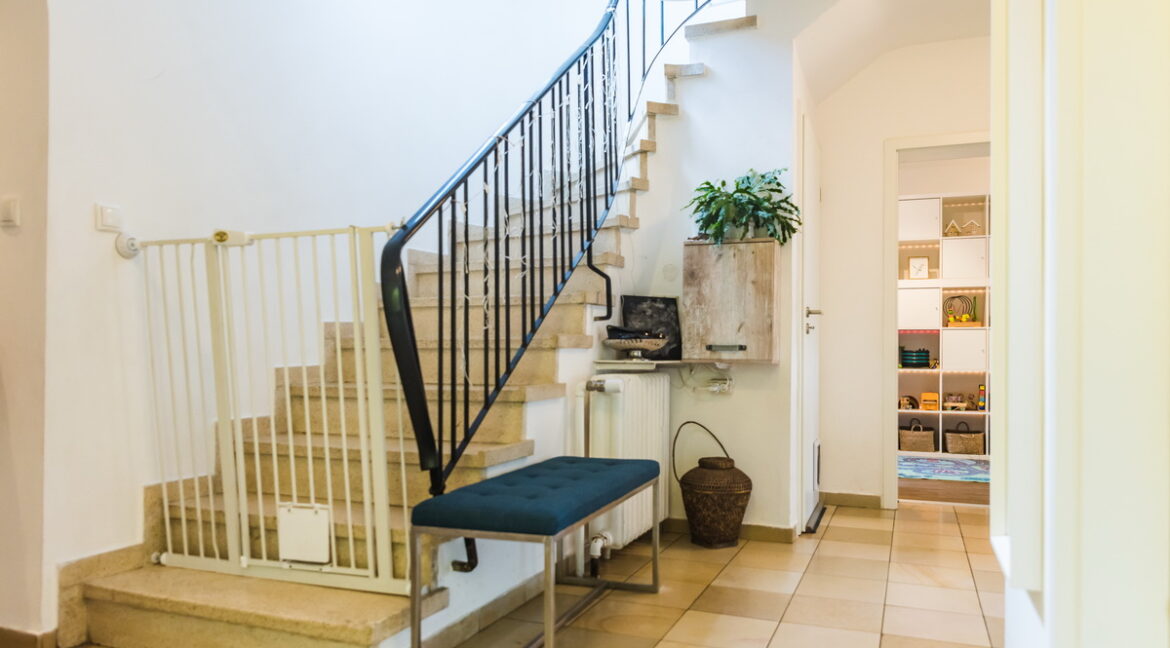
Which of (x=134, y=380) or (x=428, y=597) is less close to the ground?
(x=134, y=380)

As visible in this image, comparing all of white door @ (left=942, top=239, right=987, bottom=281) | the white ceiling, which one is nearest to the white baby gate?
the white ceiling

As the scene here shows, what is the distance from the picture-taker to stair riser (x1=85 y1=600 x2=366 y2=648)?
2264mm

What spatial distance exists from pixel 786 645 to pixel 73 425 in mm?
2426

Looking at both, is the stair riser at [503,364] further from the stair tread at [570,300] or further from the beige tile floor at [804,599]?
the beige tile floor at [804,599]

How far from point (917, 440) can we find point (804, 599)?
15.9ft

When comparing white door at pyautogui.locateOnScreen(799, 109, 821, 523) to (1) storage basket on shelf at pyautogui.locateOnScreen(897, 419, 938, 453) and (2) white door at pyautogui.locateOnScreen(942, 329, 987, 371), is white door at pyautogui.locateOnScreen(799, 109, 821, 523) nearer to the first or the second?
(1) storage basket on shelf at pyautogui.locateOnScreen(897, 419, 938, 453)

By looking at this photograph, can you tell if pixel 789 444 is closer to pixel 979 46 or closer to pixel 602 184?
pixel 602 184

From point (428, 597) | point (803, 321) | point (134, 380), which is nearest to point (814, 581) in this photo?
point (803, 321)

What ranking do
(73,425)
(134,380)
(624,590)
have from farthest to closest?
(624,590), (134,380), (73,425)

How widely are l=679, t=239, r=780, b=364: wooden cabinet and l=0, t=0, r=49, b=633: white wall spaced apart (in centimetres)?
264

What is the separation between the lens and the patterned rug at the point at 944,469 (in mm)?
6176

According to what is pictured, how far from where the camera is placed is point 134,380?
2.78 m

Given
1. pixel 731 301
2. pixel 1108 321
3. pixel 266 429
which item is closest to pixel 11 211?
pixel 266 429

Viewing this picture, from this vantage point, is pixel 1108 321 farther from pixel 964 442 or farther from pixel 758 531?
pixel 964 442
